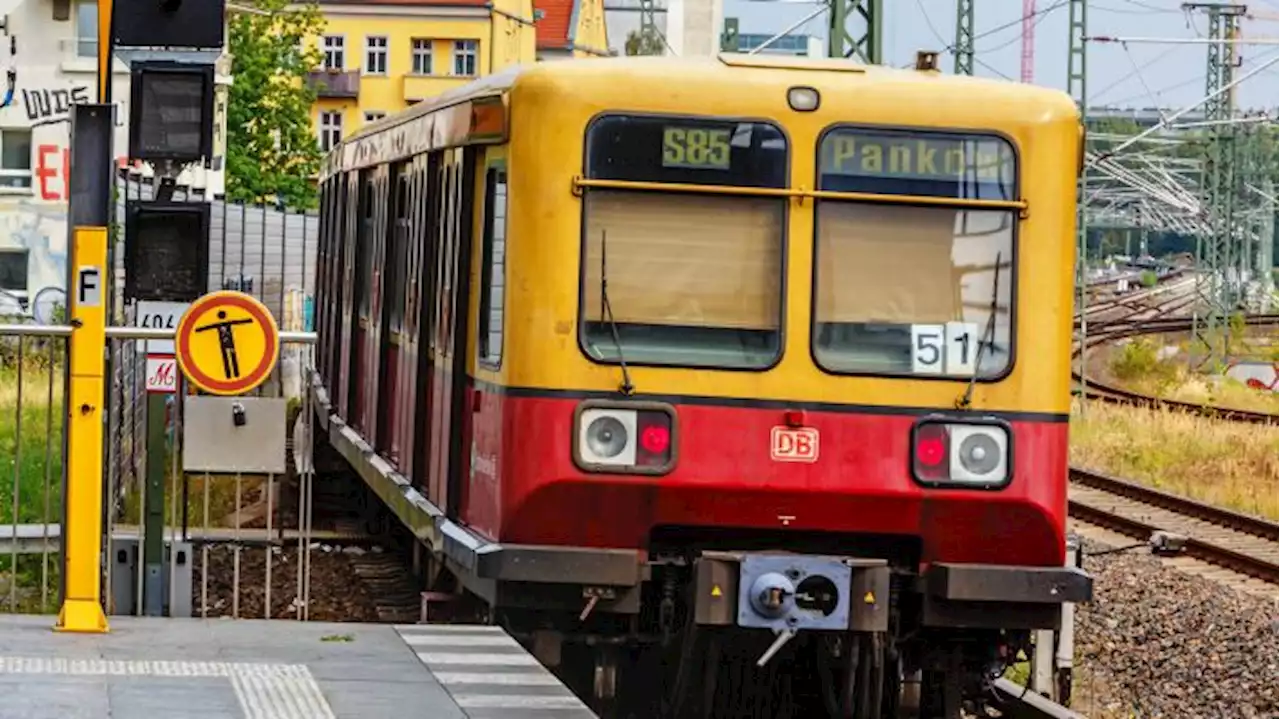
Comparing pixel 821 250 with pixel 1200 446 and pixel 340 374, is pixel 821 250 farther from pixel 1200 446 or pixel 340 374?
pixel 1200 446

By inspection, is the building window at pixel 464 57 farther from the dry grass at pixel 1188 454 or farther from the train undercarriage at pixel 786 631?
the train undercarriage at pixel 786 631

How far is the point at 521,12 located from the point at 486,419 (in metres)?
78.4

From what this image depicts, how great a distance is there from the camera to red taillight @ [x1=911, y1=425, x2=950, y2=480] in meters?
11.1

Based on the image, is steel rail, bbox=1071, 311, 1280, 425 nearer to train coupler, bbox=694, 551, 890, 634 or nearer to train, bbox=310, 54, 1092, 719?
train, bbox=310, 54, 1092, 719

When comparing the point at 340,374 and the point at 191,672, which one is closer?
the point at 191,672

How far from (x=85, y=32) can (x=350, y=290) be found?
40912 mm

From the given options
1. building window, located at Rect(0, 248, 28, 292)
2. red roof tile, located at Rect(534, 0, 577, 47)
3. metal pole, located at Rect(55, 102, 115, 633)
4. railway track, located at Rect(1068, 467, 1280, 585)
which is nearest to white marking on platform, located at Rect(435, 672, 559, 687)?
metal pole, located at Rect(55, 102, 115, 633)

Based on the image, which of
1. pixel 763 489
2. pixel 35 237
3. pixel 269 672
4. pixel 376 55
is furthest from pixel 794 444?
pixel 376 55

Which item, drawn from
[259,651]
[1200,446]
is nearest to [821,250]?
[259,651]

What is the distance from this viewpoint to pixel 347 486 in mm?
20562

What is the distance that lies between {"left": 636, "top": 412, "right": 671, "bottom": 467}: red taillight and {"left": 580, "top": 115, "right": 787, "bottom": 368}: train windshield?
0.70 feet

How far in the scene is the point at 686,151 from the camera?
438 inches

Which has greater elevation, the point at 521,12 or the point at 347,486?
the point at 521,12

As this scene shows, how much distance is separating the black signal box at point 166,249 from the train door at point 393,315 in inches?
104
